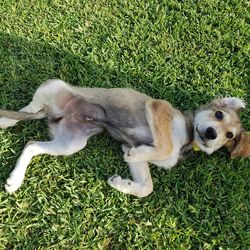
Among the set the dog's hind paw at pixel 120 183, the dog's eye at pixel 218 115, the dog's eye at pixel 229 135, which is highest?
the dog's eye at pixel 218 115

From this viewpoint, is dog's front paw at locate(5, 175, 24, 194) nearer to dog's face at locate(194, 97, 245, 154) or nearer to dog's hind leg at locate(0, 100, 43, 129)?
dog's hind leg at locate(0, 100, 43, 129)

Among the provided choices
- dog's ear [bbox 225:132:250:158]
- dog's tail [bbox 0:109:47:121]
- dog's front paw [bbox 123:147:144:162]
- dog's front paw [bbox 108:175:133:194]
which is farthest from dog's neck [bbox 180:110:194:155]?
dog's tail [bbox 0:109:47:121]

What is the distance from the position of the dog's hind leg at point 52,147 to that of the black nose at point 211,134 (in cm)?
127

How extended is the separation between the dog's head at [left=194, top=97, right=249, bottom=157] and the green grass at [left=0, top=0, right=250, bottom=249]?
308mm

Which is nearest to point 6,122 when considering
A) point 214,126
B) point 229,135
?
point 214,126

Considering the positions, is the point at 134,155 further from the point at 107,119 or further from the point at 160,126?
the point at 107,119

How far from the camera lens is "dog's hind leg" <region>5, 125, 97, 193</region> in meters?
4.65

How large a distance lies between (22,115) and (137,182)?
1428 millimetres

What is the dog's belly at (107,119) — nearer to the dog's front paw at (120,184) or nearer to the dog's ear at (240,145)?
the dog's front paw at (120,184)

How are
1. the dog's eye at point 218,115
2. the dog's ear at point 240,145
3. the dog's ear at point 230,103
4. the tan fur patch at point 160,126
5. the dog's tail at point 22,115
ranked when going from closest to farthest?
1. the dog's tail at point 22,115
2. the tan fur patch at point 160,126
3. the dog's eye at point 218,115
4. the dog's ear at point 240,145
5. the dog's ear at point 230,103

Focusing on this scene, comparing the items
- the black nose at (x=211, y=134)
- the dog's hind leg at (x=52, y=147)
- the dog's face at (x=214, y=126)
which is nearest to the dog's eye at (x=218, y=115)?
the dog's face at (x=214, y=126)

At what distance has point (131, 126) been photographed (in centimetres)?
489

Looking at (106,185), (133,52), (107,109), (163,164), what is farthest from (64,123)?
(133,52)

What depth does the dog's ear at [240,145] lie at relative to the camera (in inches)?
199
